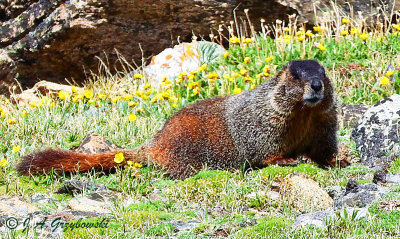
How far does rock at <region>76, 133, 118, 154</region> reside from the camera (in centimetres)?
723

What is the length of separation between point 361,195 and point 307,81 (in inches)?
63.7

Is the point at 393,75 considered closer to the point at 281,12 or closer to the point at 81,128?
the point at 281,12

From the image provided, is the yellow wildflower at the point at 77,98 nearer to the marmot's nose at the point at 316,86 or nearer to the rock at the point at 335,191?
the marmot's nose at the point at 316,86

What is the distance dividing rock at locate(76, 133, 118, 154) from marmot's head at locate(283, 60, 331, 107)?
6.74 feet

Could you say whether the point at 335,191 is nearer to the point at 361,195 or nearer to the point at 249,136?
the point at 361,195

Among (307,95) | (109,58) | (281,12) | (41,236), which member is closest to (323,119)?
(307,95)

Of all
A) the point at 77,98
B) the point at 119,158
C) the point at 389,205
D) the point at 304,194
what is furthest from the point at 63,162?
the point at 389,205

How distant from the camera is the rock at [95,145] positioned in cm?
723

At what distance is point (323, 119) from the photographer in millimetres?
6695

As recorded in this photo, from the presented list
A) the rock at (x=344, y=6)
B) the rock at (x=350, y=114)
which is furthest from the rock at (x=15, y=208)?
the rock at (x=344, y=6)

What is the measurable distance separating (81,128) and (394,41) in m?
4.68

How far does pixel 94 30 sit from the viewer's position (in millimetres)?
10656

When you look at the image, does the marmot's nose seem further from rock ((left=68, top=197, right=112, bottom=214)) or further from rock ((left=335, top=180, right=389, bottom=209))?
rock ((left=68, top=197, right=112, bottom=214))

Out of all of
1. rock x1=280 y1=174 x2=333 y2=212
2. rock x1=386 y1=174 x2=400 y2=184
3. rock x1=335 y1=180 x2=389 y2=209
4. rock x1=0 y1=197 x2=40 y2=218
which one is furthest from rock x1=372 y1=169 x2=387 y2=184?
rock x1=0 y1=197 x2=40 y2=218
